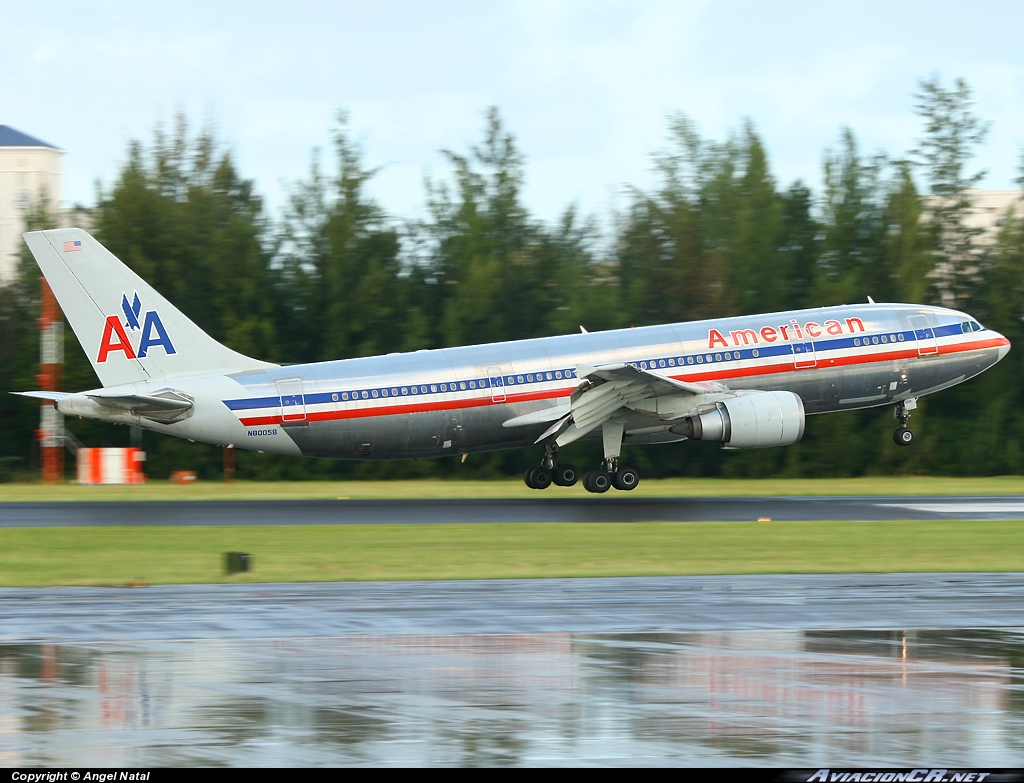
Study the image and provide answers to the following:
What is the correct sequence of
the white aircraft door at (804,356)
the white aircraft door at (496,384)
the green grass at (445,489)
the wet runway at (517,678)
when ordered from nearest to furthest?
1. the wet runway at (517,678)
2. the white aircraft door at (496,384)
3. the white aircraft door at (804,356)
4. the green grass at (445,489)

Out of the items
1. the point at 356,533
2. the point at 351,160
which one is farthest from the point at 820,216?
the point at 356,533

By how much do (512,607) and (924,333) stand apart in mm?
25354

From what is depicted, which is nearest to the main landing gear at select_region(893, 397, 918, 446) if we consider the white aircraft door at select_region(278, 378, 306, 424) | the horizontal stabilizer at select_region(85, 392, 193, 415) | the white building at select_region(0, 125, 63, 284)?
the white aircraft door at select_region(278, 378, 306, 424)

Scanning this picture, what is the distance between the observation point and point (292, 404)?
34625 millimetres

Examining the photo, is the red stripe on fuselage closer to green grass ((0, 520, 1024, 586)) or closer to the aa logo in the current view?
the aa logo

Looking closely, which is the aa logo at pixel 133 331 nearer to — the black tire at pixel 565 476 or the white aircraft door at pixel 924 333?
the black tire at pixel 565 476

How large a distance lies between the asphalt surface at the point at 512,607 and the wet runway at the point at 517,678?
0.07 meters

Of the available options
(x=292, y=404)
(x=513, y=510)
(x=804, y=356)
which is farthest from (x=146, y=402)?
(x=804, y=356)

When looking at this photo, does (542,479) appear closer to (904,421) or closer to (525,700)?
(904,421)

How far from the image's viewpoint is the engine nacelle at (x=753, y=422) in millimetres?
34438

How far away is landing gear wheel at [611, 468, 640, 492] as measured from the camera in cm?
3625

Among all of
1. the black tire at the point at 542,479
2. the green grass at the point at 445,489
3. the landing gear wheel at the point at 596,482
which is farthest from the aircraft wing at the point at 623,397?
the green grass at the point at 445,489

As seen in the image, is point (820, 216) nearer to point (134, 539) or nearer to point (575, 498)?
point (575, 498)

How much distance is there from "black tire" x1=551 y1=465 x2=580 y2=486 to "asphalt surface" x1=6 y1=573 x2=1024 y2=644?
18.1m
